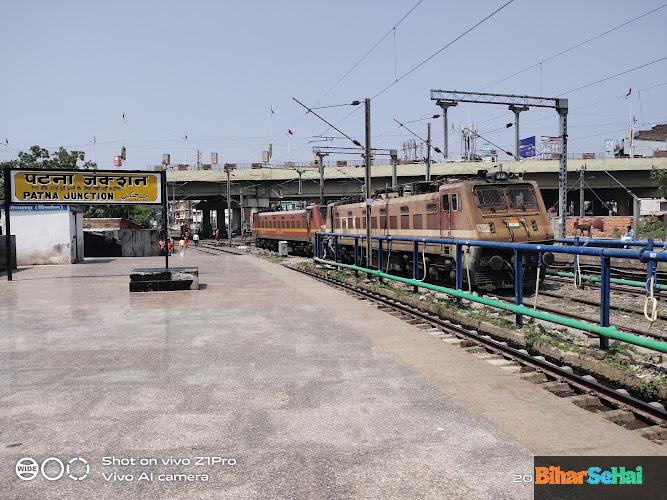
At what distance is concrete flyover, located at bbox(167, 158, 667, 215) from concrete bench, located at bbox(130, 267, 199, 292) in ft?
156

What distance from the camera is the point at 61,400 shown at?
6.71 metres

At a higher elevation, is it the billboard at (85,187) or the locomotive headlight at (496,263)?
the billboard at (85,187)

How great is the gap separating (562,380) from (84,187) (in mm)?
18574

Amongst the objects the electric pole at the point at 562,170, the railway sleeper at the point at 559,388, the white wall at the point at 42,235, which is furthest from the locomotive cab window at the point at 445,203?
the white wall at the point at 42,235

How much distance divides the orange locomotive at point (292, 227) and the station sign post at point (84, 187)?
10916mm

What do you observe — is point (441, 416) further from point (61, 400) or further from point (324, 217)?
point (324, 217)

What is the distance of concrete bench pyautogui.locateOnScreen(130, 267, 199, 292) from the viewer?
17.2 m

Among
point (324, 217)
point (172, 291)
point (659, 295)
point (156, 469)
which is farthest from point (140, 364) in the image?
point (324, 217)

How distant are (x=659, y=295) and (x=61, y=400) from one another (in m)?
12.7

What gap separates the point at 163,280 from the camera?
57.5ft

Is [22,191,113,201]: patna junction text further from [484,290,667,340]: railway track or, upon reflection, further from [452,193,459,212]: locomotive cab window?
[484,290,667,340]: railway track

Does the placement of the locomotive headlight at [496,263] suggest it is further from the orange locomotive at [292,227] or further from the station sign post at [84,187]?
the orange locomotive at [292,227]

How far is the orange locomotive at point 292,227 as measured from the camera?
3478 centimetres

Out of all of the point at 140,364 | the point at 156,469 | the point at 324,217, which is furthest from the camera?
the point at 324,217
